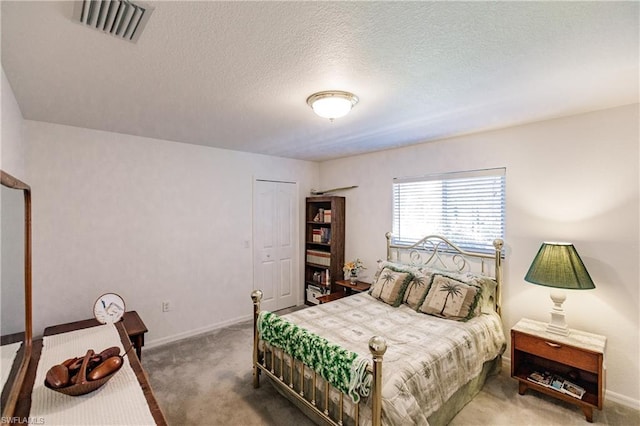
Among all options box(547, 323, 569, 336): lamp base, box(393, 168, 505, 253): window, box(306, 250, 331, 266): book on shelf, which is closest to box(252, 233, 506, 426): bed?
box(393, 168, 505, 253): window

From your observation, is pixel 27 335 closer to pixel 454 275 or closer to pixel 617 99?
pixel 454 275

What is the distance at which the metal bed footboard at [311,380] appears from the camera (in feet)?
5.43

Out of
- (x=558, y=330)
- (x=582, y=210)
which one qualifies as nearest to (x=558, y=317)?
(x=558, y=330)

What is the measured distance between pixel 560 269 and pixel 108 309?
3.90 metres

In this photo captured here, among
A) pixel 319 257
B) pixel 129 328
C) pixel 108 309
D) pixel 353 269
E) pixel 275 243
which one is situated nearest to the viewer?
pixel 108 309

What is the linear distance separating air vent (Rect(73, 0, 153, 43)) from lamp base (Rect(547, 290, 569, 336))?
3371mm

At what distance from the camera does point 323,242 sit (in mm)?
4840

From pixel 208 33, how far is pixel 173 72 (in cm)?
54

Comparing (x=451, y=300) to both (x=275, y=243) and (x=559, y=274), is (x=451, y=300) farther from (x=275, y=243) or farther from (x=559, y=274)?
(x=275, y=243)

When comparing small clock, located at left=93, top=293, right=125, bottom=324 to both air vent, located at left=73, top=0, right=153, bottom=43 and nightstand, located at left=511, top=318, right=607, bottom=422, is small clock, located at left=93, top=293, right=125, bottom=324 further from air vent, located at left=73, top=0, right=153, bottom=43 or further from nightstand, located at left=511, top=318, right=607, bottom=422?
nightstand, located at left=511, top=318, right=607, bottom=422

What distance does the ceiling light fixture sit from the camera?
6.77 feet

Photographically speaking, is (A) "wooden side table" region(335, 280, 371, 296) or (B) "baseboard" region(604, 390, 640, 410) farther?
(A) "wooden side table" region(335, 280, 371, 296)

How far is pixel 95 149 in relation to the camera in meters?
3.10

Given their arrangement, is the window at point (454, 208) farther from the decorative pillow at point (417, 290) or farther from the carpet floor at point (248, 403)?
the carpet floor at point (248, 403)
